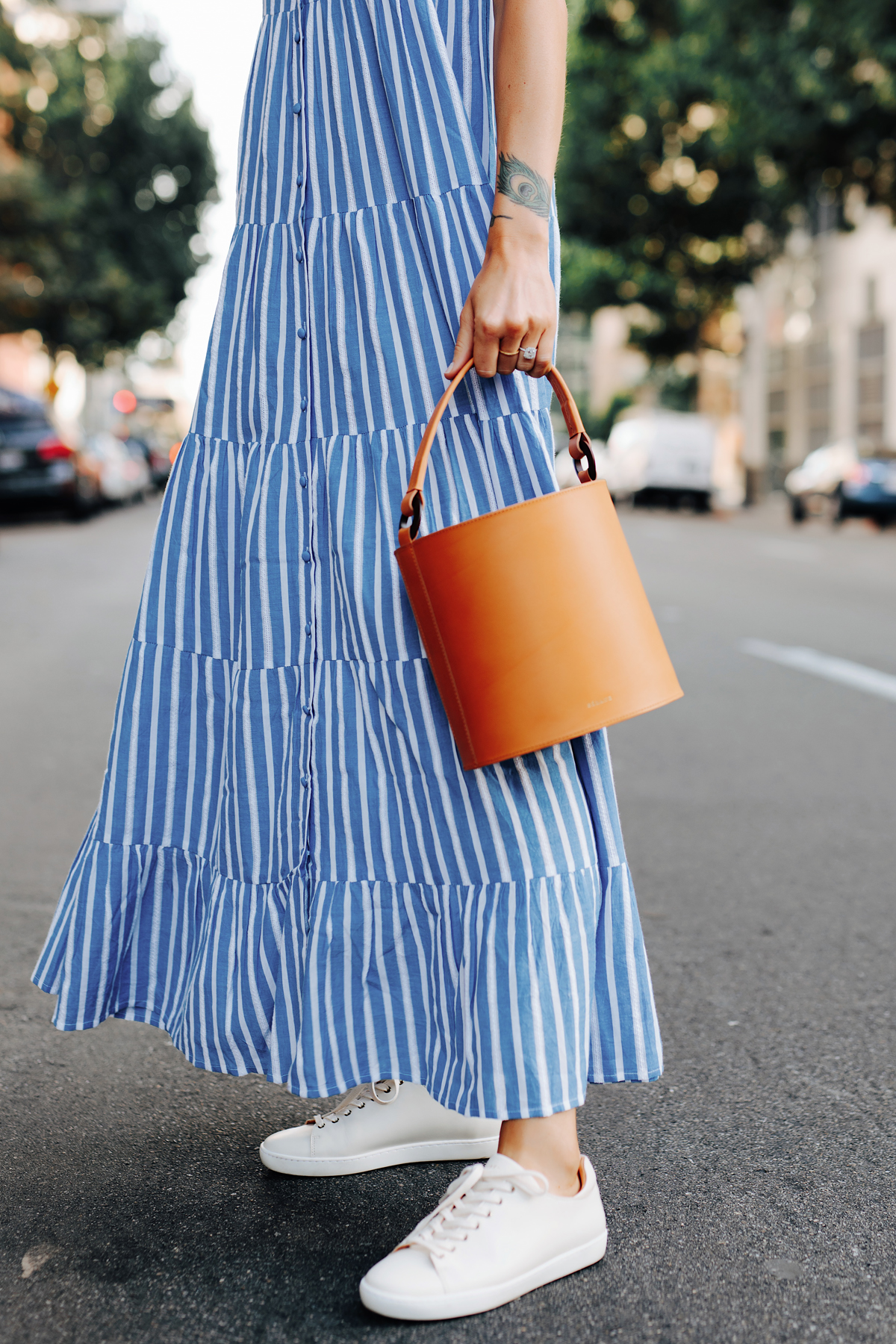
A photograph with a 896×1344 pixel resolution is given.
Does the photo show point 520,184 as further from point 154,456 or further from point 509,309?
point 154,456

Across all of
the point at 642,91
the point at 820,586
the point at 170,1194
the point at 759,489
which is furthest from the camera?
the point at 759,489

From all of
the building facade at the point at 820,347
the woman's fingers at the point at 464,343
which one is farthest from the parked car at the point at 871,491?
the woman's fingers at the point at 464,343

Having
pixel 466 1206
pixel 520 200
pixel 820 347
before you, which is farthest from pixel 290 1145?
pixel 820 347

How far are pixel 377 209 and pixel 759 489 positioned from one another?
37.0m

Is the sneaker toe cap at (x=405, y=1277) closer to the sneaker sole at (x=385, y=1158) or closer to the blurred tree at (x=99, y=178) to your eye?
the sneaker sole at (x=385, y=1158)

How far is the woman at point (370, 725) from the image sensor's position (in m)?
1.68

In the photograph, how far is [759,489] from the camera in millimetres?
37719

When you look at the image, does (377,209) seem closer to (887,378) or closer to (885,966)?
(885,966)

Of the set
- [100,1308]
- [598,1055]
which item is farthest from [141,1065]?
[598,1055]

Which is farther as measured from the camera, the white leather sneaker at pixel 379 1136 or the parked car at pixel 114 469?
the parked car at pixel 114 469

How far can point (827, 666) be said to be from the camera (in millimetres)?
7242

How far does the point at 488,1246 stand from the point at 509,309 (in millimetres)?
1060

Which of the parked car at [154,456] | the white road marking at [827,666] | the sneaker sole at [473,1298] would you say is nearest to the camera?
the sneaker sole at [473,1298]

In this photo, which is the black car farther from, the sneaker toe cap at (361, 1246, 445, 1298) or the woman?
the sneaker toe cap at (361, 1246, 445, 1298)
